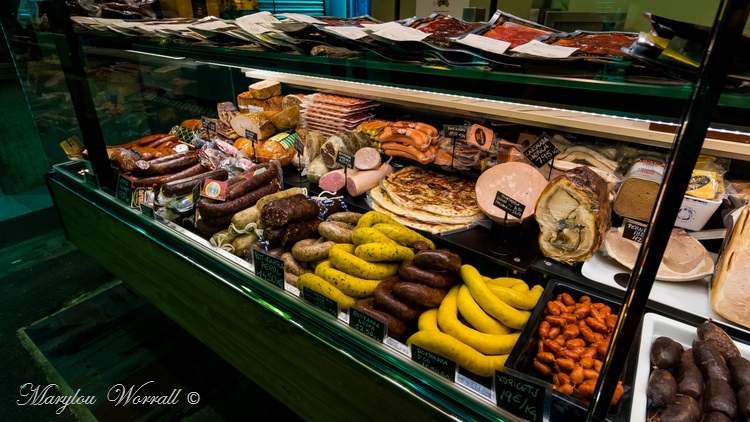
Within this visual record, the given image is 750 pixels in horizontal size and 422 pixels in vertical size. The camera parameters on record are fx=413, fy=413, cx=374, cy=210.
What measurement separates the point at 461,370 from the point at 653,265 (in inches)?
29.5

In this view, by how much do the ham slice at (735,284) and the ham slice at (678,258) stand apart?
0.35 feet

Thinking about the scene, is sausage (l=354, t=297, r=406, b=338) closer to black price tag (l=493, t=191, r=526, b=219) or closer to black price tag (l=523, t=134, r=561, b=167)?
black price tag (l=493, t=191, r=526, b=219)

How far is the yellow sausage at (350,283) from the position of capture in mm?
1648

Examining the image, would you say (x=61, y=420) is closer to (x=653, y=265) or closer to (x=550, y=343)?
(x=550, y=343)

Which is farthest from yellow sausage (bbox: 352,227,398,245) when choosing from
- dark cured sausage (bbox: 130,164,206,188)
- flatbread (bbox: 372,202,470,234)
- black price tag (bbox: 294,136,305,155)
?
dark cured sausage (bbox: 130,164,206,188)

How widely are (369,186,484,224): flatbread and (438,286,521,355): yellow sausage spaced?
24.1 inches

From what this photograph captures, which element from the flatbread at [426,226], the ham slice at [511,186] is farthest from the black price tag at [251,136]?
the ham slice at [511,186]

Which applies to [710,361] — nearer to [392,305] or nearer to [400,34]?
[392,305]

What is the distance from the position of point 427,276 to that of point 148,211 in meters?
1.62

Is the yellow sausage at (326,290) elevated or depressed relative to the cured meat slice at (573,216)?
depressed

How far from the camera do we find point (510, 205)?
5.57 ft

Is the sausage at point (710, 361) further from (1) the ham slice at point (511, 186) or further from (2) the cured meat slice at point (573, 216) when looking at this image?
(1) the ham slice at point (511, 186)

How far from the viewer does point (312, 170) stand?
8.32ft

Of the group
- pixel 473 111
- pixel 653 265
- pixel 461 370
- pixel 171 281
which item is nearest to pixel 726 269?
pixel 653 265
